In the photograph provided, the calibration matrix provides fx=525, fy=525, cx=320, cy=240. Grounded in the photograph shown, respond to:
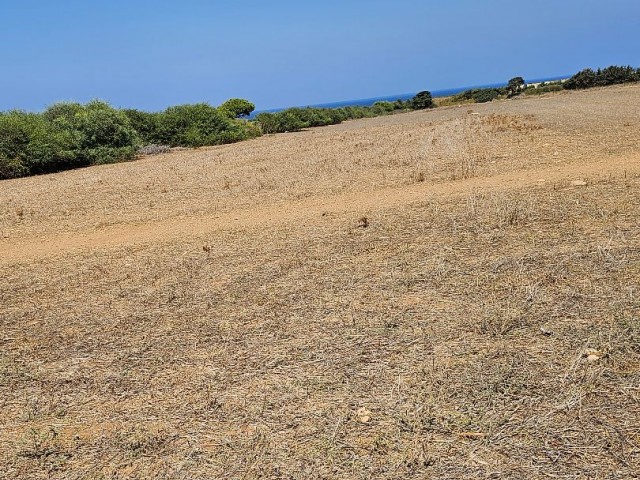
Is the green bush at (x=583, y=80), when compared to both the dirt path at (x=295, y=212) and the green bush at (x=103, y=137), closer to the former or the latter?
the green bush at (x=103, y=137)

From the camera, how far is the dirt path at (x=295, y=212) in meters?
8.35

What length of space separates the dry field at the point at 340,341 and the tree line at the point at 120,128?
1436 centimetres

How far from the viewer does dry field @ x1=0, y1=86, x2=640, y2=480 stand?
9.41 ft

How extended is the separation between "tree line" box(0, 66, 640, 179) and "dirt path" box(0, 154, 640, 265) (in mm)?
14237

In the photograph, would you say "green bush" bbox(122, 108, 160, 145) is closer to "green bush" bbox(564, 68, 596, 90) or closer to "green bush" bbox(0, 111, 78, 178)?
"green bush" bbox(0, 111, 78, 178)

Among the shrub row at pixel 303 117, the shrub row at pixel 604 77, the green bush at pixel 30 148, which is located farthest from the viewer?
the shrub row at pixel 604 77

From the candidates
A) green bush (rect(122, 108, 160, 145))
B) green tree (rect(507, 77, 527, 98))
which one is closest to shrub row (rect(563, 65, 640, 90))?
green tree (rect(507, 77, 527, 98))

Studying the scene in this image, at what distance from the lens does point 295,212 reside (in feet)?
30.1

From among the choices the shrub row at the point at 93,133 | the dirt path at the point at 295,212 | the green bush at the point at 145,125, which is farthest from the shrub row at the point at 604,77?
the dirt path at the point at 295,212

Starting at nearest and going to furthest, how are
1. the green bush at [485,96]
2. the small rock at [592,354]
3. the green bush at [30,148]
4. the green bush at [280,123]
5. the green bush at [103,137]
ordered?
the small rock at [592,354], the green bush at [30,148], the green bush at [103,137], the green bush at [280,123], the green bush at [485,96]

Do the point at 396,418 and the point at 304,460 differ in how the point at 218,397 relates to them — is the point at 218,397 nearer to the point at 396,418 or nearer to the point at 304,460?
the point at 304,460

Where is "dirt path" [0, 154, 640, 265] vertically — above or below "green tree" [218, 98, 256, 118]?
below

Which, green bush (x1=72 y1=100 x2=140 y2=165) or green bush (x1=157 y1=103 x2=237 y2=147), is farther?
green bush (x1=157 y1=103 x2=237 y2=147)

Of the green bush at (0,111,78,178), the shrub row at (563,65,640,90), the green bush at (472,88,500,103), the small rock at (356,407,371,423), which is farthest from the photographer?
the green bush at (472,88,500,103)
